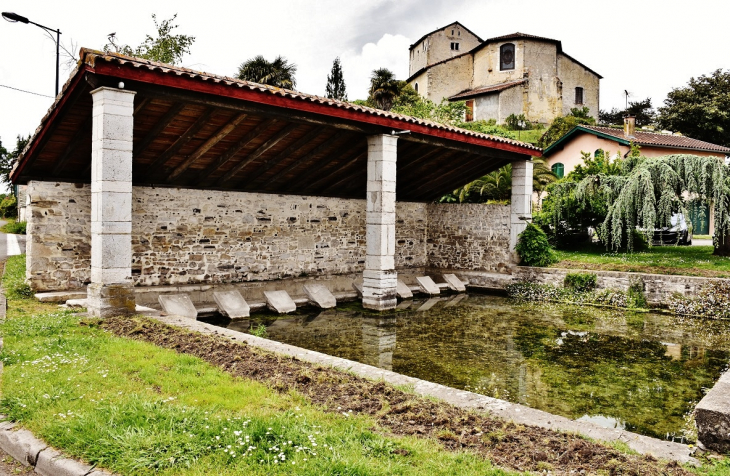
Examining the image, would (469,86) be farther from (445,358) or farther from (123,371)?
(123,371)

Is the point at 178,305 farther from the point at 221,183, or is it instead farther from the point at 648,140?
the point at 648,140

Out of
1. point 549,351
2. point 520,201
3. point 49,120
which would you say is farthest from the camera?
point 520,201

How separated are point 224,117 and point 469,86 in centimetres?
4086

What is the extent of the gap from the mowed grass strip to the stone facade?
191 inches

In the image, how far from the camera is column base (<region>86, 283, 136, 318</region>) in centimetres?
683

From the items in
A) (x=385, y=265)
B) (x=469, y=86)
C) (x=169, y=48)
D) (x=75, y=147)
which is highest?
(x=469, y=86)

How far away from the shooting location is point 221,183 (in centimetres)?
1087

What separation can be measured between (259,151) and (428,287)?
6.12 m

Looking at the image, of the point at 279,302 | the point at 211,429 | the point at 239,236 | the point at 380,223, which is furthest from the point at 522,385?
the point at 239,236

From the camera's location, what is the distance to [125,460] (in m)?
2.99

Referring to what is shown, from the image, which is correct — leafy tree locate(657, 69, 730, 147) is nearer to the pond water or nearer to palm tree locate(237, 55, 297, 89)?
palm tree locate(237, 55, 297, 89)

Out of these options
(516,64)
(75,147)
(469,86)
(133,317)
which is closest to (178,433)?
(133,317)

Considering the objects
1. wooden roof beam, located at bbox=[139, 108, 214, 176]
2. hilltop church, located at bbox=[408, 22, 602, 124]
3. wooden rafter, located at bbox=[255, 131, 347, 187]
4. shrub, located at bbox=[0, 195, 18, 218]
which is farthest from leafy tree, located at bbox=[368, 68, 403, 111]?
shrub, located at bbox=[0, 195, 18, 218]

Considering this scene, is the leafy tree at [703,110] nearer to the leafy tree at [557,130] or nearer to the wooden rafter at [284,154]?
the leafy tree at [557,130]
